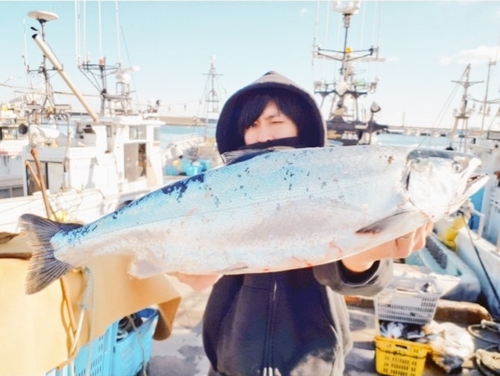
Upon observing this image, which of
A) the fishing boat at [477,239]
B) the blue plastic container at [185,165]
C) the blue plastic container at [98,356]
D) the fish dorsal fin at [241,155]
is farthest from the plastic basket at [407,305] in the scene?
the blue plastic container at [185,165]

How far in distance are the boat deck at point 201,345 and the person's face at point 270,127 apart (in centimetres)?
323

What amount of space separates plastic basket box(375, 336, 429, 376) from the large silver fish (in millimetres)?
3126

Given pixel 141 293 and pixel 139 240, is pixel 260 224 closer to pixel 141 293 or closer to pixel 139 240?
pixel 139 240

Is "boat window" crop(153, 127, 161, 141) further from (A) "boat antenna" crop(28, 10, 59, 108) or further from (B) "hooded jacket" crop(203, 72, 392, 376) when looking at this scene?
(B) "hooded jacket" crop(203, 72, 392, 376)

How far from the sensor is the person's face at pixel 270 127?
7.11ft

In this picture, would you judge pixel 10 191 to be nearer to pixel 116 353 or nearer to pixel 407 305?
pixel 116 353

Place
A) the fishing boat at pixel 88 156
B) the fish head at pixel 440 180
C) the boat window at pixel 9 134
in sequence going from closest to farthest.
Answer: the fish head at pixel 440 180 → the fishing boat at pixel 88 156 → the boat window at pixel 9 134

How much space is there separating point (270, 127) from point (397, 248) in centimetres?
101

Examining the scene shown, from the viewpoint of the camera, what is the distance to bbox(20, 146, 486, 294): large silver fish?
Answer: 1.52m

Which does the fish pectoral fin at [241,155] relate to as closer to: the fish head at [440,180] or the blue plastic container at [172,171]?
the fish head at [440,180]

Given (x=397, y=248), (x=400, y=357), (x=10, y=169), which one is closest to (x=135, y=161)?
(x=10, y=169)

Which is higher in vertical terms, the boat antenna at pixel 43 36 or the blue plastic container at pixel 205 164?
the boat antenna at pixel 43 36

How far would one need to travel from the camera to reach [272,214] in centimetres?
157

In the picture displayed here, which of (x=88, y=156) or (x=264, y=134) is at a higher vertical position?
(x=264, y=134)
